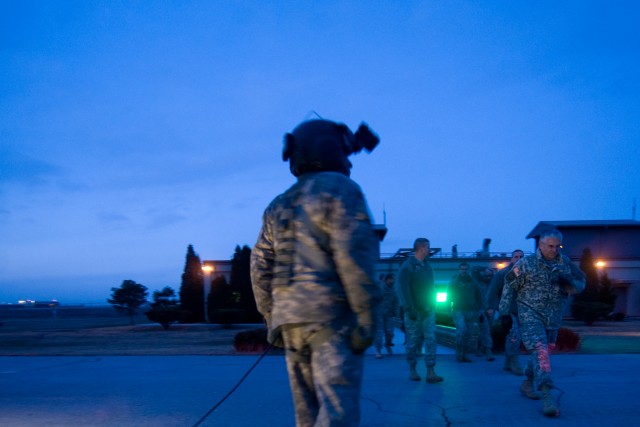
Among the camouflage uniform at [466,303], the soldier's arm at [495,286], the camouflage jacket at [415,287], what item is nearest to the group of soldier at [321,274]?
the camouflage jacket at [415,287]

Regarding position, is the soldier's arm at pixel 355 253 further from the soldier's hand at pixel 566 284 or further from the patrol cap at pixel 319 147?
the soldier's hand at pixel 566 284

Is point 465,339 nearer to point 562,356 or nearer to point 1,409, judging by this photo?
point 562,356

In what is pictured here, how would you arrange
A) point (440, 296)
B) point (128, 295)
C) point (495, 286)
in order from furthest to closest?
point (128, 295) → point (440, 296) → point (495, 286)

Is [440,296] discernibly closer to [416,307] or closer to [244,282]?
[244,282]

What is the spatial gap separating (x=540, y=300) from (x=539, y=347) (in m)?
0.47

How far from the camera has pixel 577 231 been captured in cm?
3419

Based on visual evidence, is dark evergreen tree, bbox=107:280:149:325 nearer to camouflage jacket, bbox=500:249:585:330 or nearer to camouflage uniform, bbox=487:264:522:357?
camouflage uniform, bbox=487:264:522:357

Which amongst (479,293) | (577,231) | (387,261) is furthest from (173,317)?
(577,231)

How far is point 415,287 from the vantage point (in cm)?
744

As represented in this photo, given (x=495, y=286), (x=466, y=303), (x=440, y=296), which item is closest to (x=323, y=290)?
(x=495, y=286)

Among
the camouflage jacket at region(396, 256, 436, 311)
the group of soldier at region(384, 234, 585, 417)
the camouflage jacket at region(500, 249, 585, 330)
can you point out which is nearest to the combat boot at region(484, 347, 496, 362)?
the group of soldier at region(384, 234, 585, 417)

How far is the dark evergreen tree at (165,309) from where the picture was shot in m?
22.4

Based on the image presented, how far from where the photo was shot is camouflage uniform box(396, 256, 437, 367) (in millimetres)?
7414

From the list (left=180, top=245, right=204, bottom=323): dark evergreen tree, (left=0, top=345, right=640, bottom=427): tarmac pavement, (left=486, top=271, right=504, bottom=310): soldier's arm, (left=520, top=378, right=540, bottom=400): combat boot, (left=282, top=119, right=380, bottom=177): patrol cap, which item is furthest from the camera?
(left=180, top=245, right=204, bottom=323): dark evergreen tree
